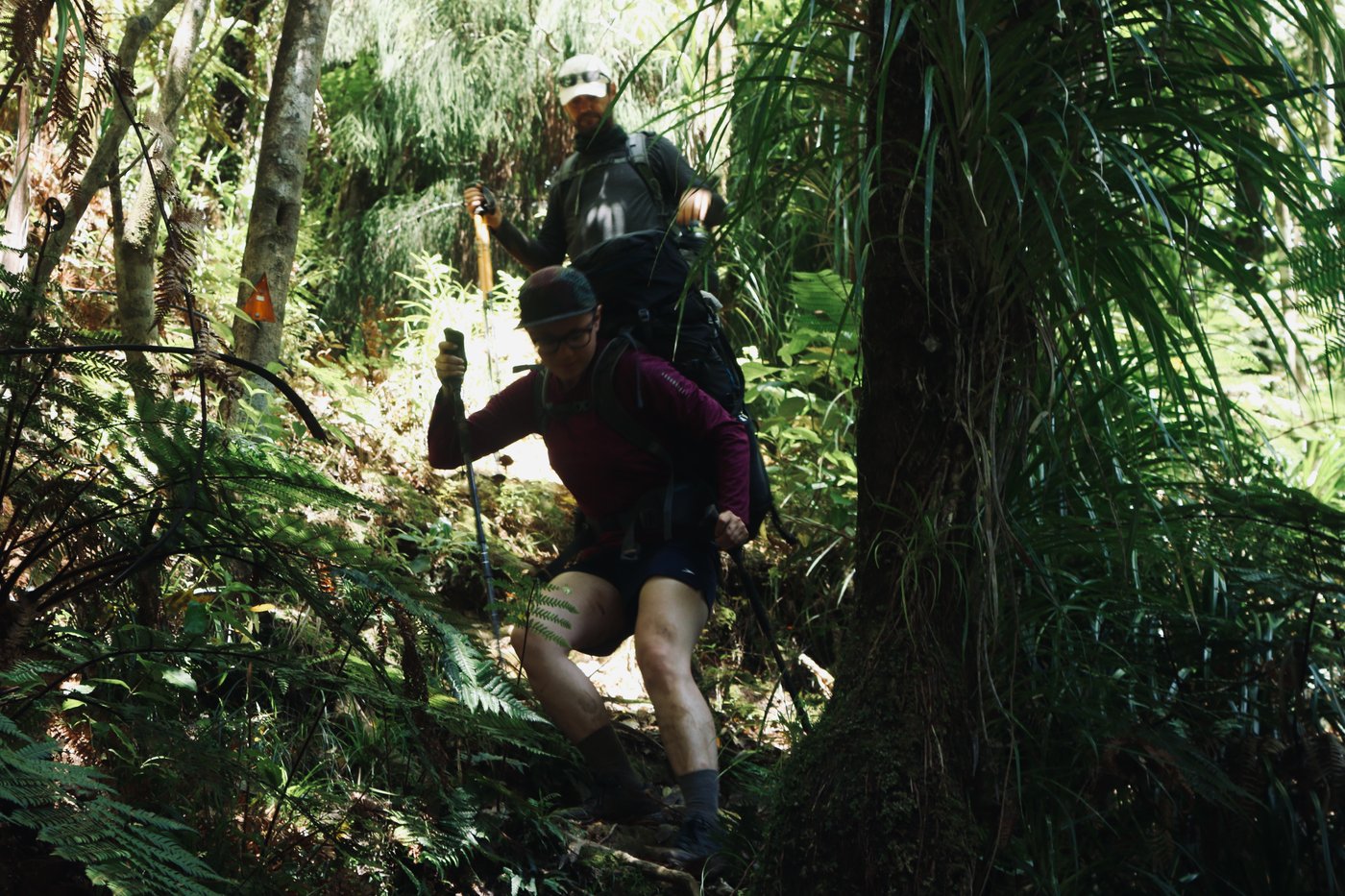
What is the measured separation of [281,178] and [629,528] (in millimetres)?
2108

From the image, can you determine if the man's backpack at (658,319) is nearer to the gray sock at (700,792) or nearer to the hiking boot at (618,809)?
the gray sock at (700,792)

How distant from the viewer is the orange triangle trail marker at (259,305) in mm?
4340

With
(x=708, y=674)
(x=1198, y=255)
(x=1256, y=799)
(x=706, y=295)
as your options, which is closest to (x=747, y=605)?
(x=708, y=674)

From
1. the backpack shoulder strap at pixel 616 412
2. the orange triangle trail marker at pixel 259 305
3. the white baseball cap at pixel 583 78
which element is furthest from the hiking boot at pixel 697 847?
the white baseball cap at pixel 583 78

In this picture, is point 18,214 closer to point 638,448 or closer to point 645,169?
point 638,448

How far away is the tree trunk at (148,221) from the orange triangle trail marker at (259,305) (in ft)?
1.12

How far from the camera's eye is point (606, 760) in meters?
4.08

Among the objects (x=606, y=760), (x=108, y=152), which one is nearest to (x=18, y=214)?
(x=108, y=152)

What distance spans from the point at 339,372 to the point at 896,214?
4.64 m

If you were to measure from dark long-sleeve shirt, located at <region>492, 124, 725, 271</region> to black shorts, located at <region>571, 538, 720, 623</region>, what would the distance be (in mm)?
1763

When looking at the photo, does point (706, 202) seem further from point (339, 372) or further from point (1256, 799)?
point (339, 372)

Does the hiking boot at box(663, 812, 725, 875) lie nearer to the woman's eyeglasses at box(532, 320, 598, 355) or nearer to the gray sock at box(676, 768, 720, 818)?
the gray sock at box(676, 768, 720, 818)

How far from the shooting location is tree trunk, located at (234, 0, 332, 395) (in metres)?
4.69

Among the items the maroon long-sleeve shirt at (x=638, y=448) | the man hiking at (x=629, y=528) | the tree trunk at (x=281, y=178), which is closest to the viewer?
the man hiking at (x=629, y=528)
